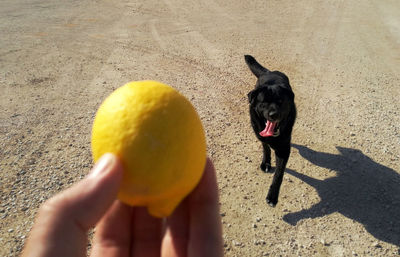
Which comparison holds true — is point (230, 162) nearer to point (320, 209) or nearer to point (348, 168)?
point (320, 209)

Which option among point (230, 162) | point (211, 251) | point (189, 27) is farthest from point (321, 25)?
point (211, 251)

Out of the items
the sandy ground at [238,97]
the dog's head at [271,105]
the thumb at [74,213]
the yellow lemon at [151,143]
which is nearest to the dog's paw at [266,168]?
the sandy ground at [238,97]

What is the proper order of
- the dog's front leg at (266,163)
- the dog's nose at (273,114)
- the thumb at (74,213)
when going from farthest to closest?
the dog's front leg at (266,163)
the dog's nose at (273,114)
the thumb at (74,213)

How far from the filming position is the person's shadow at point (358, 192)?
4320 millimetres

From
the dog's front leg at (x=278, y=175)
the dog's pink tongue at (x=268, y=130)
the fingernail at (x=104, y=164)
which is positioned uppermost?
the fingernail at (x=104, y=164)

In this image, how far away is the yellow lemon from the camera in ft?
5.60

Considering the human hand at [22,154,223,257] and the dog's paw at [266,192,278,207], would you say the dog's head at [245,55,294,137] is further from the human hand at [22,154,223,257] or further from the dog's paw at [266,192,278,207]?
the human hand at [22,154,223,257]

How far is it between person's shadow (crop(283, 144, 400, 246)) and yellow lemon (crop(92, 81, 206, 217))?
3.05 meters

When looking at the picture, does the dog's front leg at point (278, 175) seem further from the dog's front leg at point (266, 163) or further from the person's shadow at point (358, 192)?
the dog's front leg at point (266, 163)

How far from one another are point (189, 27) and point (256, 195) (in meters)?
7.27

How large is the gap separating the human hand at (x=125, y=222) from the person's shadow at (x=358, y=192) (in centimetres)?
236

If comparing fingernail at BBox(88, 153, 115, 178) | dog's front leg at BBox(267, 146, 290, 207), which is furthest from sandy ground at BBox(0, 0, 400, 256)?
fingernail at BBox(88, 153, 115, 178)

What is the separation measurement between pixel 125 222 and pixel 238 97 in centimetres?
477

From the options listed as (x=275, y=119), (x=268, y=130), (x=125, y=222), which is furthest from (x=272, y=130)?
(x=125, y=222)
